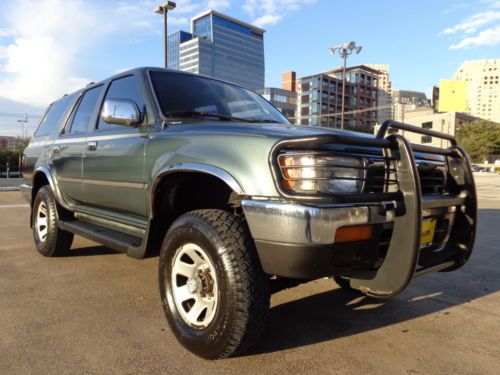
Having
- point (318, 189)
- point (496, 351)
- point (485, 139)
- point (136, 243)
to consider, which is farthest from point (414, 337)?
point (485, 139)

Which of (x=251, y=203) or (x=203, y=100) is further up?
(x=203, y=100)

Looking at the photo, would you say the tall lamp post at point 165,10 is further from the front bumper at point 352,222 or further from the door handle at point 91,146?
the front bumper at point 352,222

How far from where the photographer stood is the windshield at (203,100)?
3.22 m

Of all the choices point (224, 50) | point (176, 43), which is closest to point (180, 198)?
point (176, 43)

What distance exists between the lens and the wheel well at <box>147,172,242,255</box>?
9.29 ft

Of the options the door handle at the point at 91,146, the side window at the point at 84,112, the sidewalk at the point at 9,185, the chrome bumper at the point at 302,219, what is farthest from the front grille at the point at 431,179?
the sidewalk at the point at 9,185

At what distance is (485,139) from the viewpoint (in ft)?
218

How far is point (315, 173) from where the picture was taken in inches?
81.9

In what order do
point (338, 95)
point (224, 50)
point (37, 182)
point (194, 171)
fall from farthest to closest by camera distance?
point (338, 95) < point (224, 50) < point (37, 182) < point (194, 171)

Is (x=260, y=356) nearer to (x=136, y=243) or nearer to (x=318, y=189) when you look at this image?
(x=318, y=189)

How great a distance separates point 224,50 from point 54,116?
3373 centimetres

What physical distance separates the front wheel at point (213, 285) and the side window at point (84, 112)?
214 centimetres

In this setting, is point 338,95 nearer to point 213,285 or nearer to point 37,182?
point 37,182

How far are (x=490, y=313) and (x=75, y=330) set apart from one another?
3109mm
